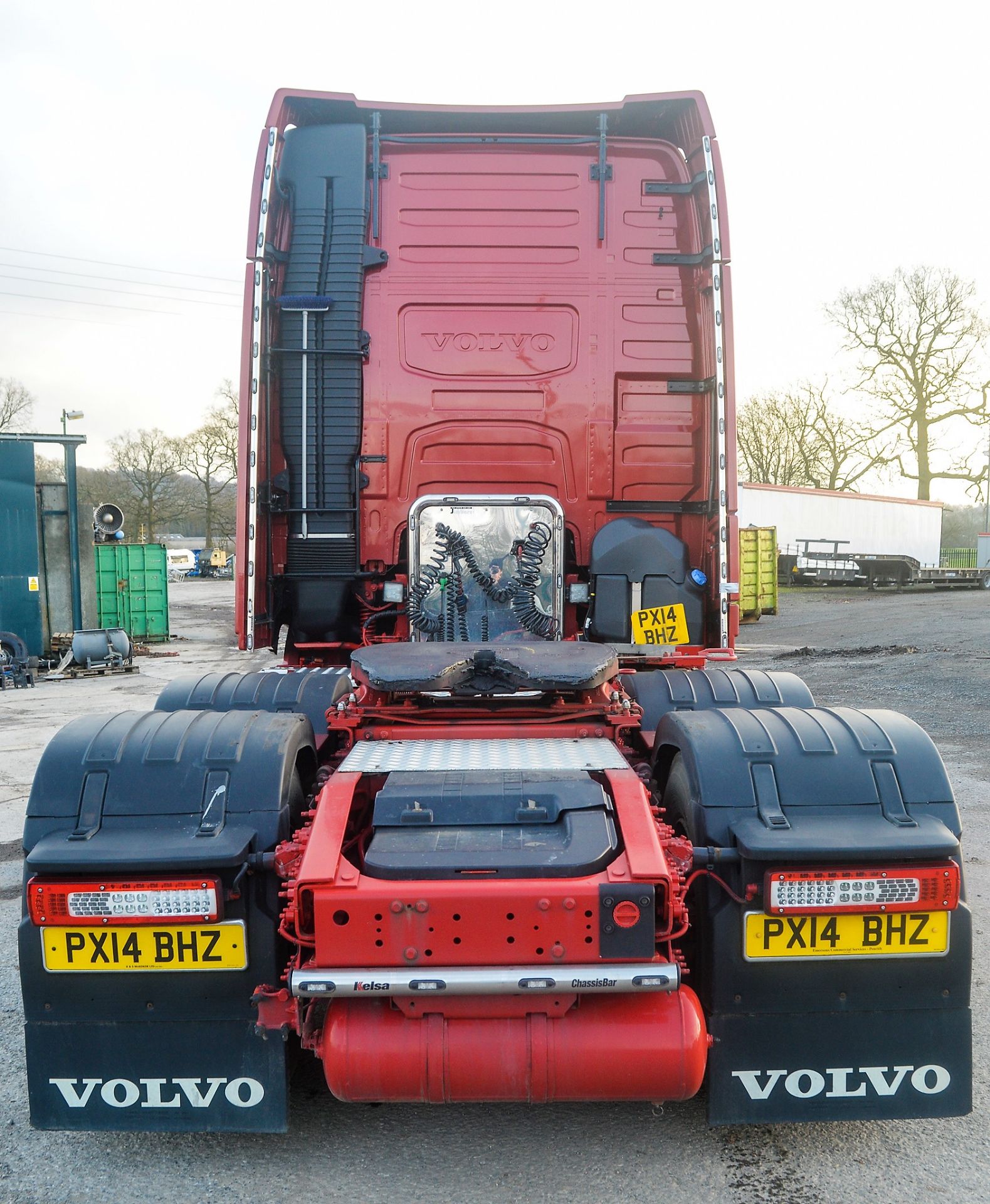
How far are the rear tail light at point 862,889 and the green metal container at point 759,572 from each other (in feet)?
70.6

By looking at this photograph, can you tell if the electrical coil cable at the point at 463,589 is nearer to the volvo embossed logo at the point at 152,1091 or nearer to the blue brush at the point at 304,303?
the blue brush at the point at 304,303

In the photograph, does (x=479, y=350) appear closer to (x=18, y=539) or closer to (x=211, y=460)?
(x=18, y=539)

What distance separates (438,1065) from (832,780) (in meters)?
1.25

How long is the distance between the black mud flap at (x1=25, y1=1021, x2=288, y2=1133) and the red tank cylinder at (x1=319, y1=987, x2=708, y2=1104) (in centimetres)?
29

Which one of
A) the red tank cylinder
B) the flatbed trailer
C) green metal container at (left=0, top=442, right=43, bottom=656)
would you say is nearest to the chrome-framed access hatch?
the red tank cylinder

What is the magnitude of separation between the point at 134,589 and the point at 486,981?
19233 mm

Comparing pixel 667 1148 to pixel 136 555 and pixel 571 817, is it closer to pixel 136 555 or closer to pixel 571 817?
pixel 571 817

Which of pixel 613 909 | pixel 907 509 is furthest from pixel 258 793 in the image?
pixel 907 509

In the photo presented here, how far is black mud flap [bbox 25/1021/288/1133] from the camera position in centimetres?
248

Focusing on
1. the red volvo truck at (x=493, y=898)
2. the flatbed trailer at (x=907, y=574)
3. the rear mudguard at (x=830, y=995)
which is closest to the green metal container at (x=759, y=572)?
the flatbed trailer at (x=907, y=574)

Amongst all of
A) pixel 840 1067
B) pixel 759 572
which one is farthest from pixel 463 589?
pixel 759 572

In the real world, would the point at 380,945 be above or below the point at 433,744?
below

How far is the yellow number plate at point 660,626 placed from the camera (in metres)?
4.63

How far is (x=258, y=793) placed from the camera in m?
2.62
